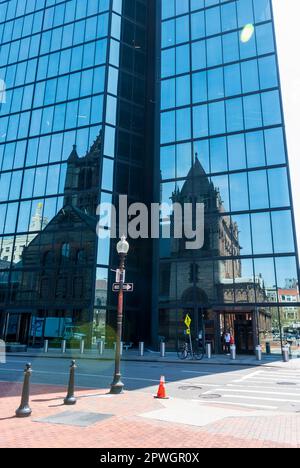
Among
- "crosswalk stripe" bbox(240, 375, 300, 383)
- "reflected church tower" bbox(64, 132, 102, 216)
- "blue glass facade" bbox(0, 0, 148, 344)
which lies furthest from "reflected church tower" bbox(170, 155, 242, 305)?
"crosswalk stripe" bbox(240, 375, 300, 383)

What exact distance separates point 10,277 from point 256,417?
32616 mm

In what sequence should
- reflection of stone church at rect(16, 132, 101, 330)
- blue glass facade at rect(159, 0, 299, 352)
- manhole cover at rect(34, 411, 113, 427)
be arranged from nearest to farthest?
manhole cover at rect(34, 411, 113, 427)
blue glass facade at rect(159, 0, 299, 352)
reflection of stone church at rect(16, 132, 101, 330)

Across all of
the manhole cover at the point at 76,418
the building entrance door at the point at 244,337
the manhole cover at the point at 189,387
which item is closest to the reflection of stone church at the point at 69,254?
the building entrance door at the point at 244,337

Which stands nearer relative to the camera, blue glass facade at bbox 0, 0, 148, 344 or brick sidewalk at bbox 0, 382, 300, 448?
brick sidewalk at bbox 0, 382, 300, 448

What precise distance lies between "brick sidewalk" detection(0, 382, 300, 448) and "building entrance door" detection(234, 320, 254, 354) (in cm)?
1998

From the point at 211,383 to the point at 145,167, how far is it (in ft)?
94.6

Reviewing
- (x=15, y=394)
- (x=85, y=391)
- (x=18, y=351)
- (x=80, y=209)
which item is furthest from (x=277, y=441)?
(x=80, y=209)

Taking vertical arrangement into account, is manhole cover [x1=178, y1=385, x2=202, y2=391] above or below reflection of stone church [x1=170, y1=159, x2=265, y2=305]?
below

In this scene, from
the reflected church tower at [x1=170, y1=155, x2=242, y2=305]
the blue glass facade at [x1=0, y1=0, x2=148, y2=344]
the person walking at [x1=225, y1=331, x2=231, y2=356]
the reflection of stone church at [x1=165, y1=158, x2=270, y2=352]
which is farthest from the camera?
the blue glass facade at [x1=0, y1=0, x2=148, y2=344]

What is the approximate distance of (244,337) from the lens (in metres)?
27.6

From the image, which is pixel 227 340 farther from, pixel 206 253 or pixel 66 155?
pixel 66 155

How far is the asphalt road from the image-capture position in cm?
1030

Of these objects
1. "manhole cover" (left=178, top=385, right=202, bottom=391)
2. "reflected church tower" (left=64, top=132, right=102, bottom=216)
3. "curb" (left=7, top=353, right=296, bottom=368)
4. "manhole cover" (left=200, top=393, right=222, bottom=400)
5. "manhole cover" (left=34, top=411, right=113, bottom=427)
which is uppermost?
"reflected church tower" (left=64, top=132, right=102, bottom=216)

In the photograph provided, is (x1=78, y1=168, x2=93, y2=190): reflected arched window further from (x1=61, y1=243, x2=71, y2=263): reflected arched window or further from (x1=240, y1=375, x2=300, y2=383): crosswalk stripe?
(x1=240, y1=375, x2=300, y2=383): crosswalk stripe
